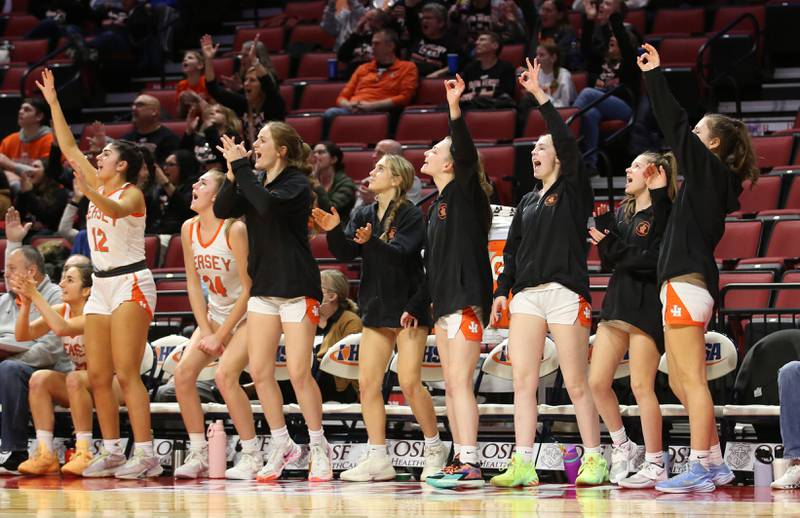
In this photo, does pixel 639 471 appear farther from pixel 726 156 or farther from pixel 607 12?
pixel 607 12

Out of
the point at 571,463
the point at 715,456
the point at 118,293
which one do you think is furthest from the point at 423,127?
the point at 715,456

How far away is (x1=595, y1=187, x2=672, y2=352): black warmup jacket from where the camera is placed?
661 centimetres

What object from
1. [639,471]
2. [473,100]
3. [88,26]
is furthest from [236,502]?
[88,26]

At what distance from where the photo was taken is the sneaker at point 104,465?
7543 millimetres

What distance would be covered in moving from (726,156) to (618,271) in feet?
2.68

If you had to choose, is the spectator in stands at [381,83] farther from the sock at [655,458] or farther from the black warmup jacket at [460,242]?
the sock at [655,458]

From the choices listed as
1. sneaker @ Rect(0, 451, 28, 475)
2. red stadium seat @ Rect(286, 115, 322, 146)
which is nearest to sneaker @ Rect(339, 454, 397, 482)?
sneaker @ Rect(0, 451, 28, 475)

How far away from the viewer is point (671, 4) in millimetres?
13289

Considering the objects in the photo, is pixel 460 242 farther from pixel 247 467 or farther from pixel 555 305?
pixel 247 467

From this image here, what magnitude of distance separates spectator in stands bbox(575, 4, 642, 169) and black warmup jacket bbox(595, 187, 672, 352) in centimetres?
413

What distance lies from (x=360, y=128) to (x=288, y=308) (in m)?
5.18

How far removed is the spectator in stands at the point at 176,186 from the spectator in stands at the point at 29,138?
5.67ft

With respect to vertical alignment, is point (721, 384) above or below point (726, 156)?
below

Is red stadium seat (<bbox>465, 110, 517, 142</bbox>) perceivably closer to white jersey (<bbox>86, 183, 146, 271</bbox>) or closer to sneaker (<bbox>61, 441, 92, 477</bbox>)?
white jersey (<bbox>86, 183, 146, 271</bbox>)
